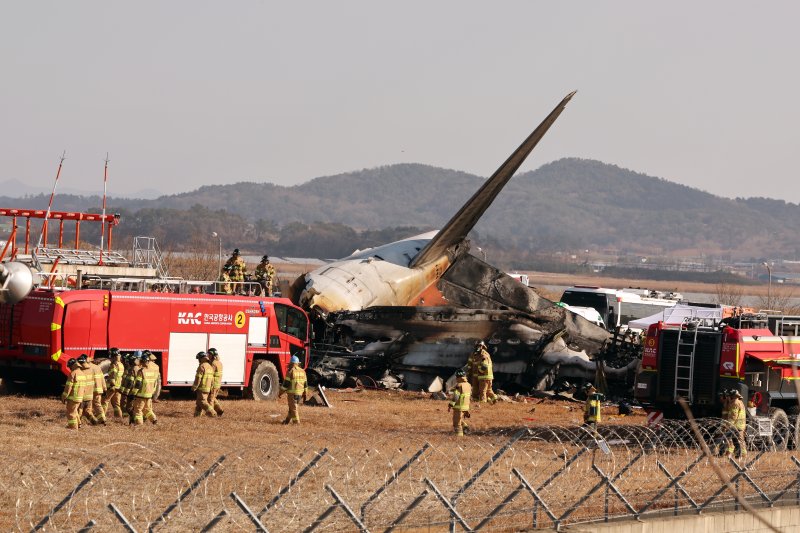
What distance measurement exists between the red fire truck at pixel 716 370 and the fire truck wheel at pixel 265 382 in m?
10.8

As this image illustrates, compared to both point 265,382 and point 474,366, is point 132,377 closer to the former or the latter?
point 265,382

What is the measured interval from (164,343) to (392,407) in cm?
693

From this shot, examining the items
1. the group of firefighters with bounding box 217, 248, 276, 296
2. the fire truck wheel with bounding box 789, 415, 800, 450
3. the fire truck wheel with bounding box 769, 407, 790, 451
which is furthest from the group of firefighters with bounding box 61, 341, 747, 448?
the group of firefighters with bounding box 217, 248, 276, 296

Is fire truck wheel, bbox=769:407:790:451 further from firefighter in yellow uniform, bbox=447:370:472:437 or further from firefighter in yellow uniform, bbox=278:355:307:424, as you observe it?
firefighter in yellow uniform, bbox=278:355:307:424

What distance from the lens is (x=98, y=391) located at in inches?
1098

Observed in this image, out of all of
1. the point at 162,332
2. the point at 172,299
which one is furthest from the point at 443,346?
the point at 162,332

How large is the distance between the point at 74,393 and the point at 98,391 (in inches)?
53.5

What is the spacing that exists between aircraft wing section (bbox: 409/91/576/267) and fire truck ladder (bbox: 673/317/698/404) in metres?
21.0

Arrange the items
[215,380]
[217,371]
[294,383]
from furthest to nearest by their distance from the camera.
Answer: [217,371]
[215,380]
[294,383]

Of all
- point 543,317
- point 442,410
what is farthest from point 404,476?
point 543,317

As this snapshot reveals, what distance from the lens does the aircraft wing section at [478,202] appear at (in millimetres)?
49688

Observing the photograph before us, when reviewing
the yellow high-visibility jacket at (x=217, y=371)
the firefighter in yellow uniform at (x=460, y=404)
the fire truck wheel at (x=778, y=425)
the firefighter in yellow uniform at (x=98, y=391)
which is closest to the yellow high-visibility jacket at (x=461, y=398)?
the firefighter in yellow uniform at (x=460, y=404)

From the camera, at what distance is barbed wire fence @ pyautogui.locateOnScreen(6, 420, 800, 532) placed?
16.0m

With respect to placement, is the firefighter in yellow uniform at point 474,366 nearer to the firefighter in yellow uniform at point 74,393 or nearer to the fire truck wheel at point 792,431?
the fire truck wheel at point 792,431
